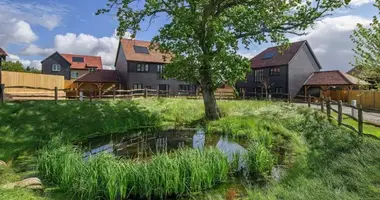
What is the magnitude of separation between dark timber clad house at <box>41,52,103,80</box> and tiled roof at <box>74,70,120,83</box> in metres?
14.0

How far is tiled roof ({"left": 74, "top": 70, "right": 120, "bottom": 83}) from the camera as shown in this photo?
36381 mm

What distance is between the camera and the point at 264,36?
55.2 ft

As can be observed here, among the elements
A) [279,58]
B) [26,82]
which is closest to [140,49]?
[26,82]

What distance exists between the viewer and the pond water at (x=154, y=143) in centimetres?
1133

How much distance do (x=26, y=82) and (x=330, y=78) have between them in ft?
113

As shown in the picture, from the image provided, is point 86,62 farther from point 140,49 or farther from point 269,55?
point 269,55

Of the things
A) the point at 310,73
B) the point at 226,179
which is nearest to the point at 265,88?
the point at 310,73

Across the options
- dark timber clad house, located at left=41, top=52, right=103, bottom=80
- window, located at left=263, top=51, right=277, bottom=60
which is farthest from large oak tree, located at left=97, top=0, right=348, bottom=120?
dark timber clad house, located at left=41, top=52, right=103, bottom=80

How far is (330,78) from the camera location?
35000 mm

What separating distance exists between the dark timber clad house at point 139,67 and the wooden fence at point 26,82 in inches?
345

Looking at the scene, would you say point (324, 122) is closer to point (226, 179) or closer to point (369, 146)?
point (369, 146)

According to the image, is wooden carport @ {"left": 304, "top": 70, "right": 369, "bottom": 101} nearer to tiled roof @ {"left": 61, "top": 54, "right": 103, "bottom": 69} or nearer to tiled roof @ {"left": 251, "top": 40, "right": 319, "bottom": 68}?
tiled roof @ {"left": 251, "top": 40, "right": 319, "bottom": 68}

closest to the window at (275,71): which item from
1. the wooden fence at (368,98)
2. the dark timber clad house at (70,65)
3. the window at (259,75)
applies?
the window at (259,75)

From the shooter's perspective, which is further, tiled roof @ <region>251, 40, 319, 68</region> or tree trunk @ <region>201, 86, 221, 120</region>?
tiled roof @ <region>251, 40, 319, 68</region>
